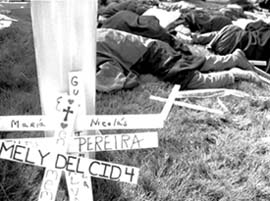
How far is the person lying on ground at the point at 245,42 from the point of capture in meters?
3.21

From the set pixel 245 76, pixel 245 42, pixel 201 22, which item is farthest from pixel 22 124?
pixel 201 22

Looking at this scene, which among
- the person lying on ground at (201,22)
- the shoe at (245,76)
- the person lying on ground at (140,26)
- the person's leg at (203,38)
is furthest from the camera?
the person lying on ground at (201,22)

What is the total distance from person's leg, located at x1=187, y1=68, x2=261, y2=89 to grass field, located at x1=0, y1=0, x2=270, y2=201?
9 centimetres

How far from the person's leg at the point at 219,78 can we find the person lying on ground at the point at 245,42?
573mm

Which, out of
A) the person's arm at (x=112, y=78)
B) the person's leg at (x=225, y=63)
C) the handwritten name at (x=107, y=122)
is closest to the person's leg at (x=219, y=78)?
the person's leg at (x=225, y=63)

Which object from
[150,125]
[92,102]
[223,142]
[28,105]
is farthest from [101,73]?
[150,125]

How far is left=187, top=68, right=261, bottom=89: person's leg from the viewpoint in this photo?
8.28ft

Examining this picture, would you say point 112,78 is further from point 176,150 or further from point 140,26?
point 140,26

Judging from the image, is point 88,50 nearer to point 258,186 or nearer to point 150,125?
point 150,125

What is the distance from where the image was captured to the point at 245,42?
10.7 ft

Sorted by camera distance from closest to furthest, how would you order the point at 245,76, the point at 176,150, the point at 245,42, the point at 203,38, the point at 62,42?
the point at 62,42, the point at 176,150, the point at 245,76, the point at 245,42, the point at 203,38

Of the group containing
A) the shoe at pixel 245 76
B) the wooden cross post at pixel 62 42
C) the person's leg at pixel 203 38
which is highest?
the wooden cross post at pixel 62 42

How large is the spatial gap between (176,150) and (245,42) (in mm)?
2022

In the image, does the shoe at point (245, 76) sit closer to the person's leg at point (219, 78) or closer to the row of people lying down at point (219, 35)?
the person's leg at point (219, 78)
